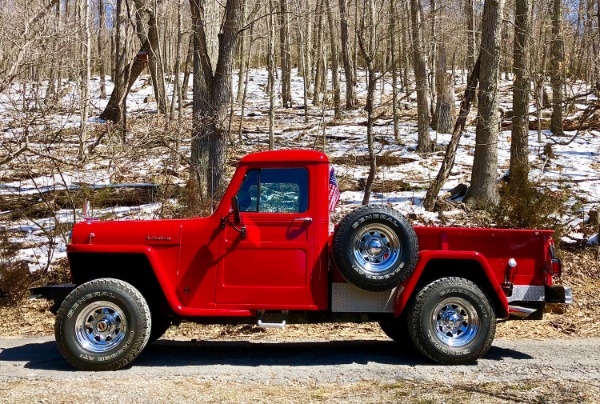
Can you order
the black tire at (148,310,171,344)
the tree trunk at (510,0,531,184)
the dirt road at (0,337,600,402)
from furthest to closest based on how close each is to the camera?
the tree trunk at (510,0,531,184), the black tire at (148,310,171,344), the dirt road at (0,337,600,402)

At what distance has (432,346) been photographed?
605cm

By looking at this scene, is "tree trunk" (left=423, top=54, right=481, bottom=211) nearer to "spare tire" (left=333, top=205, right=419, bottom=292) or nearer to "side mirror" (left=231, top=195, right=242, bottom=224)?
"spare tire" (left=333, top=205, right=419, bottom=292)

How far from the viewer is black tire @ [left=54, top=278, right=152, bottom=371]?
5.94m

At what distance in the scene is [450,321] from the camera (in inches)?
244

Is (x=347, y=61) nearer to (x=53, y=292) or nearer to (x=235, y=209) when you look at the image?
(x=235, y=209)

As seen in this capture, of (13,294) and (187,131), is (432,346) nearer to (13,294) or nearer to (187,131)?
(13,294)

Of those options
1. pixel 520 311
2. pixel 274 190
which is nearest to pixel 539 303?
pixel 520 311

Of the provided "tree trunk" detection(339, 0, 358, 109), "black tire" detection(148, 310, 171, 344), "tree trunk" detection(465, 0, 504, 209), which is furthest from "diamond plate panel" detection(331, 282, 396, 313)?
"tree trunk" detection(339, 0, 358, 109)

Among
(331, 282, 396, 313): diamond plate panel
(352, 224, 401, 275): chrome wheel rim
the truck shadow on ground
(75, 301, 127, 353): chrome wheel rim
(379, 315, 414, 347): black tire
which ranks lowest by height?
the truck shadow on ground

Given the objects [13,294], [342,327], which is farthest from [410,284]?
[13,294]

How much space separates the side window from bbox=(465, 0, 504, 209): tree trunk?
25.4ft

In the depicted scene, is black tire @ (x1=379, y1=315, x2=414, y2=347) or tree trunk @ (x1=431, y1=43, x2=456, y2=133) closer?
black tire @ (x1=379, y1=315, x2=414, y2=347)

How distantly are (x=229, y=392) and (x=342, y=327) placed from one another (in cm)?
Result: 352

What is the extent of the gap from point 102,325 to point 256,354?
1.67m
